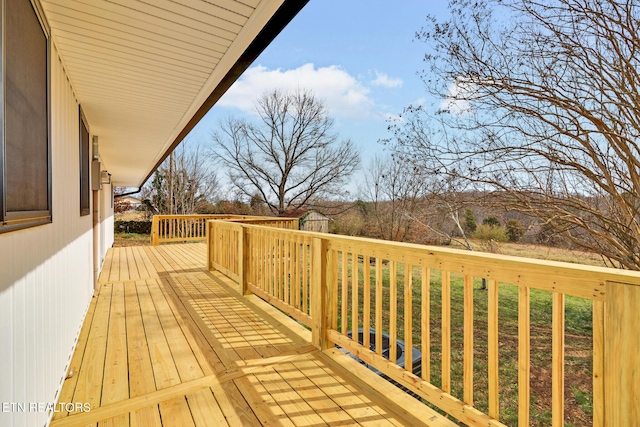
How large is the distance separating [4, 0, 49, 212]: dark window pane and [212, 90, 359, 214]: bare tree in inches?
664

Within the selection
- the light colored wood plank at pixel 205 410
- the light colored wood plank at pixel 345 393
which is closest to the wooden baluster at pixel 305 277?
the light colored wood plank at pixel 345 393

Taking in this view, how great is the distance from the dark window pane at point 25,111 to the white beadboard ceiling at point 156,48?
32 centimetres

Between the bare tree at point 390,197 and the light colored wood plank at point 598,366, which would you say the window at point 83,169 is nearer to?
the light colored wood plank at point 598,366

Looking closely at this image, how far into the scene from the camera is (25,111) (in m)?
1.58

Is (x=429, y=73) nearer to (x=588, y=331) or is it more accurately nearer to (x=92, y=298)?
(x=588, y=331)

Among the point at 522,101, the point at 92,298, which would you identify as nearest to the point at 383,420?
the point at 92,298

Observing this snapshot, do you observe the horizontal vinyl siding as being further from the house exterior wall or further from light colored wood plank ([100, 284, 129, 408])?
light colored wood plank ([100, 284, 129, 408])

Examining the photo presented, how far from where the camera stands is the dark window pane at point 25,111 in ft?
4.46

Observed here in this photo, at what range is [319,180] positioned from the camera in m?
18.8

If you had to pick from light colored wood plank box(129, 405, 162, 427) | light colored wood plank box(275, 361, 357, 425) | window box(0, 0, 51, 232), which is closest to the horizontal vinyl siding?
window box(0, 0, 51, 232)

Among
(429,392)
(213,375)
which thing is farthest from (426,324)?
(213,375)

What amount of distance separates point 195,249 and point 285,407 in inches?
312

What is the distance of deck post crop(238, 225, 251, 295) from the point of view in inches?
179

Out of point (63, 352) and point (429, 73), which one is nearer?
point (63, 352)
